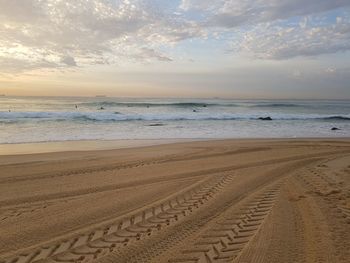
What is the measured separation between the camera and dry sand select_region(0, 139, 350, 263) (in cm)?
398

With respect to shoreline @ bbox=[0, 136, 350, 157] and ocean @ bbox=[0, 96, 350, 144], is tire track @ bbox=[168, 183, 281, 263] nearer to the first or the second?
shoreline @ bbox=[0, 136, 350, 157]

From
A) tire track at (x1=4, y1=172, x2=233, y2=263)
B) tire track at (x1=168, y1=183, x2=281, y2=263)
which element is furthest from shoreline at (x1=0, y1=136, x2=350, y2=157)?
tire track at (x1=168, y1=183, x2=281, y2=263)

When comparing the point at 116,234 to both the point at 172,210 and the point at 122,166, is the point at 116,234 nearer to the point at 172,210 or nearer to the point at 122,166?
the point at 172,210

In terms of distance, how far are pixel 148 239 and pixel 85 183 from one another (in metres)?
3.43

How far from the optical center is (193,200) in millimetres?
5969

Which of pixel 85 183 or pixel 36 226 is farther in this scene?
pixel 85 183

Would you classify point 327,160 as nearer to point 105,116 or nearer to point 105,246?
point 105,246

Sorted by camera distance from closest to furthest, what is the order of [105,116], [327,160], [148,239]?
1. [148,239]
2. [327,160]
3. [105,116]

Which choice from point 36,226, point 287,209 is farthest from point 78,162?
point 287,209

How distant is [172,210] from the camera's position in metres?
5.43

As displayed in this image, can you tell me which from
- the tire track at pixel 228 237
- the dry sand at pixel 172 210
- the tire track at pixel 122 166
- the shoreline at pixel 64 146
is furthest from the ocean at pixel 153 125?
the tire track at pixel 228 237

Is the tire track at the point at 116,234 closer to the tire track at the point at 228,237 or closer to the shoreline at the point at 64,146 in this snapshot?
the tire track at the point at 228,237

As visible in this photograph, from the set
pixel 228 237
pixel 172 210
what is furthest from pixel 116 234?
pixel 228 237

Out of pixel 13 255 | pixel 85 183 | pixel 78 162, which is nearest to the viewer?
pixel 13 255
